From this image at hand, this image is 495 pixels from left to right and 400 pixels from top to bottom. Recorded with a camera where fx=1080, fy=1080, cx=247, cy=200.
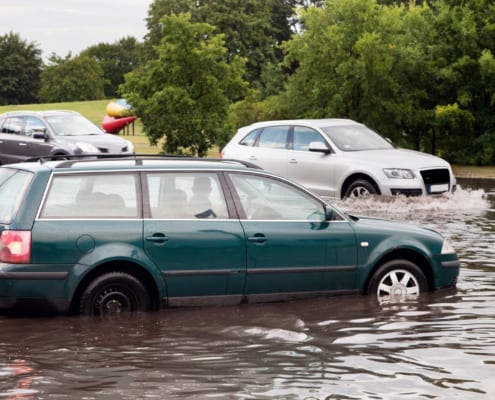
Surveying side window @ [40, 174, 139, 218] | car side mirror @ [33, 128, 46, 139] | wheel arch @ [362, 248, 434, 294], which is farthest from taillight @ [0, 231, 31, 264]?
car side mirror @ [33, 128, 46, 139]

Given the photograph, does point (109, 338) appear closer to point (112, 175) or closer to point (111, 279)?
→ point (111, 279)

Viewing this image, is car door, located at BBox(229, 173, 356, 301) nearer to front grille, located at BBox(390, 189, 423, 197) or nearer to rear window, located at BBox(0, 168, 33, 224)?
rear window, located at BBox(0, 168, 33, 224)

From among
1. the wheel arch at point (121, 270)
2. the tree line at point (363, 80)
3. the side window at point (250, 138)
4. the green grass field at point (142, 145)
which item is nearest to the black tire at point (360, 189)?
the side window at point (250, 138)

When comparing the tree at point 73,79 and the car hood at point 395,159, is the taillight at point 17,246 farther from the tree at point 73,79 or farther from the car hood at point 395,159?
the tree at point 73,79

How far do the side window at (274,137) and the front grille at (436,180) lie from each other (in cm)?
291

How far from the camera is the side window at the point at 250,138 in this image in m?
21.2

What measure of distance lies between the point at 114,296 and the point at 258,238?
136 centimetres

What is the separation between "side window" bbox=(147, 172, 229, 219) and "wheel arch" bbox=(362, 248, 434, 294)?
1.53 m

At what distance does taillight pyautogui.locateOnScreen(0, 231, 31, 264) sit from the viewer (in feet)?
28.9

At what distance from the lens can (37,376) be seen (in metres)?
7.28

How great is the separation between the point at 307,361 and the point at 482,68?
27838 mm

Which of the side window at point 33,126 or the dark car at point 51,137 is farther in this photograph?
the side window at point 33,126

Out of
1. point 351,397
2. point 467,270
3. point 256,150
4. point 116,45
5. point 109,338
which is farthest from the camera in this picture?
point 116,45

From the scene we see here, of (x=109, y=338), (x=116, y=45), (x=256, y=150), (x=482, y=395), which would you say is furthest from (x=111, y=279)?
(x=116, y=45)
